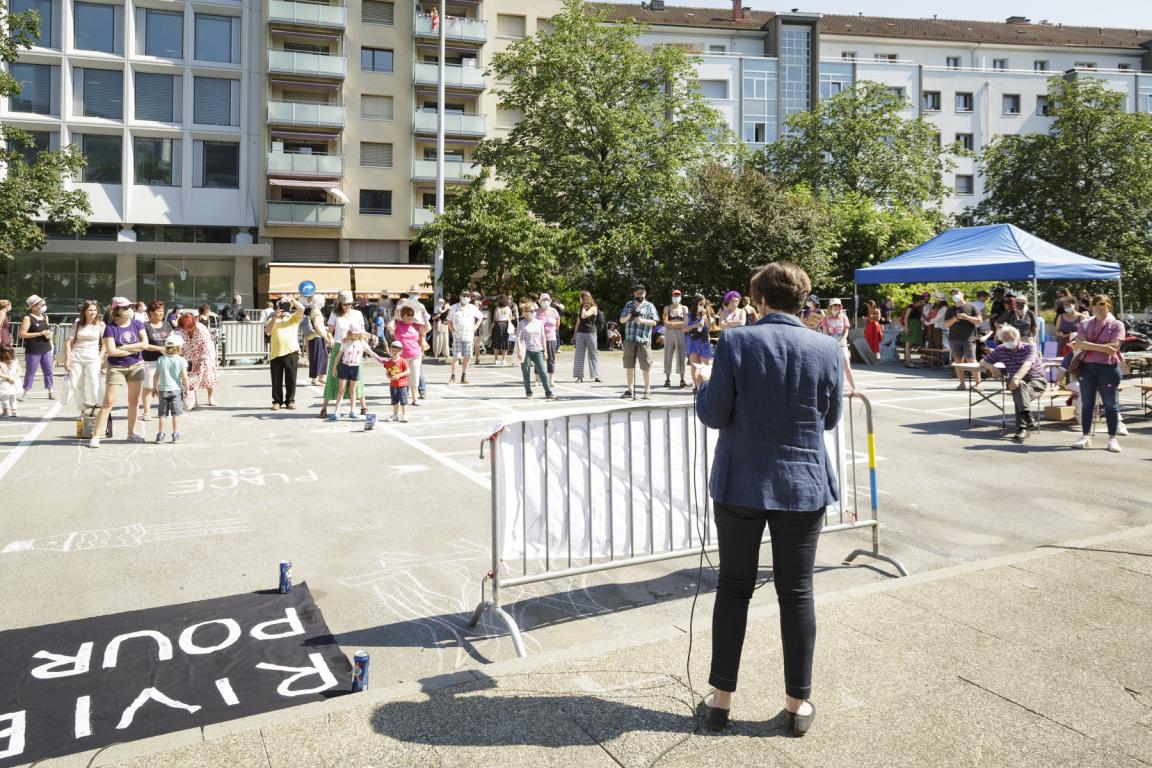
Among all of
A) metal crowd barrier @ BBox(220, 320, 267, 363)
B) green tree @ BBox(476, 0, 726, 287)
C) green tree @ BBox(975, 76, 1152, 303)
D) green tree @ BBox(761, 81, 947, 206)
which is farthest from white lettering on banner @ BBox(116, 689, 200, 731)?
green tree @ BBox(761, 81, 947, 206)

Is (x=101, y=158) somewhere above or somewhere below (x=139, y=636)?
above

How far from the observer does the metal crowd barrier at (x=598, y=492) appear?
4855 mm

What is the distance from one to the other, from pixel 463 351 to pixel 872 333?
1176 cm

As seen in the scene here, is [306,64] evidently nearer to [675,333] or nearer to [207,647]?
[675,333]

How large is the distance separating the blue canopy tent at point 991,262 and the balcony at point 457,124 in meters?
28.5

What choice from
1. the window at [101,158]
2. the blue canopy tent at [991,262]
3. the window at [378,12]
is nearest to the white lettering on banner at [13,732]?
the blue canopy tent at [991,262]

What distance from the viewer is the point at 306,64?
43.4 m

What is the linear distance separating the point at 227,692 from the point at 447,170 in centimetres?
4345

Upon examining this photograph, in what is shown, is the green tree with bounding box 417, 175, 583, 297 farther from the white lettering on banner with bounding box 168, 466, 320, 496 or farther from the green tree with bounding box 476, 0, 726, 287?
the white lettering on banner with bounding box 168, 466, 320, 496

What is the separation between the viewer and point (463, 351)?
1884 centimetres

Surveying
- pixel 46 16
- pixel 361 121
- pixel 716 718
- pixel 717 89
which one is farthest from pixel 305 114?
pixel 716 718

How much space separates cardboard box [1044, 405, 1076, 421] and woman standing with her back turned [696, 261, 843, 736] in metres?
10.7

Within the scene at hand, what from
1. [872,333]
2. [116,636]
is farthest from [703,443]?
[872,333]

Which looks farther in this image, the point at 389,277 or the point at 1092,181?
the point at 1092,181
